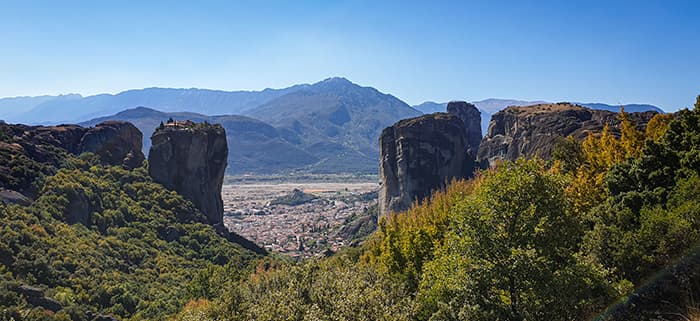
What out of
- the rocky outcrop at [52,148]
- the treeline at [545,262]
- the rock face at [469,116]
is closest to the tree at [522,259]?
the treeline at [545,262]

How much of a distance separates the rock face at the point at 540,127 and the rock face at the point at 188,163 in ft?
187

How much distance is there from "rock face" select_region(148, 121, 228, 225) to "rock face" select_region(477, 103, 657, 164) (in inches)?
2241

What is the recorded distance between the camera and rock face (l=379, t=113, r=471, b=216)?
108 metres

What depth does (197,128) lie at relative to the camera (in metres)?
94.8

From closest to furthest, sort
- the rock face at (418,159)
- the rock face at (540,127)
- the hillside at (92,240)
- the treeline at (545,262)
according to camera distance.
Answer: the treeline at (545,262) < the hillside at (92,240) < the rock face at (540,127) < the rock face at (418,159)

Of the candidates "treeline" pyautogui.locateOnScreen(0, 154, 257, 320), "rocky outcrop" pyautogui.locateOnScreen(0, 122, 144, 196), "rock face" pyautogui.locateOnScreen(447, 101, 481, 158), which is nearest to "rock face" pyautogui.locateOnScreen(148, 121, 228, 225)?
"treeline" pyautogui.locateOnScreen(0, 154, 257, 320)

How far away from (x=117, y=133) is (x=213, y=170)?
1969 cm

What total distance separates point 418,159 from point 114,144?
64418 millimetres

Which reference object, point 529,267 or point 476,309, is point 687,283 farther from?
point 476,309

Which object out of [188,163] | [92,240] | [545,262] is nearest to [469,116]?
[188,163]

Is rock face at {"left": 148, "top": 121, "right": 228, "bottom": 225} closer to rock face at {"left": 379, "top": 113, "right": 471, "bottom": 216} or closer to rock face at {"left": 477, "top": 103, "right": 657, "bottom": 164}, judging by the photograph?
rock face at {"left": 379, "top": 113, "right": 471, "bottom": 216}

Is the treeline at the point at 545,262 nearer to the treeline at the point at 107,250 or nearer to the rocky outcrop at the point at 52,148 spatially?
the treeline at the point at 107,250

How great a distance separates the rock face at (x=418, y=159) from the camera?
107938 mm

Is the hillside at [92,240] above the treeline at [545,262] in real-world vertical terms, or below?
below
